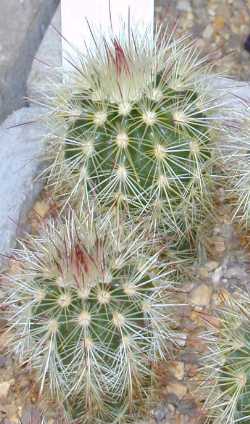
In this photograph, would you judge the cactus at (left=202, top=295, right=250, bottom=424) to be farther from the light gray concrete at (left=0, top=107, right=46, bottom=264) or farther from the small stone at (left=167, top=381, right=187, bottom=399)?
the light gray concrete at (left=0, top=107, right=46, bottom=264)

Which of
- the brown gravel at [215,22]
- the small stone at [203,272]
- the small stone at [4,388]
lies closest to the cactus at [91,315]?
the small stone at [4,388]

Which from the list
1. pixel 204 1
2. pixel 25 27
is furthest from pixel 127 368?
pixel 204 1

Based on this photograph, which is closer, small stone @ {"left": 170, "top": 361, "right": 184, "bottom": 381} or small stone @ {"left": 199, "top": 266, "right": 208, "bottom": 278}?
small stone @ {"left": 170, "top": 361, "right": 184, "bottom": 381}

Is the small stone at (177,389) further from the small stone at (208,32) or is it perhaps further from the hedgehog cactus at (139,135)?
the small stone at (208,32)

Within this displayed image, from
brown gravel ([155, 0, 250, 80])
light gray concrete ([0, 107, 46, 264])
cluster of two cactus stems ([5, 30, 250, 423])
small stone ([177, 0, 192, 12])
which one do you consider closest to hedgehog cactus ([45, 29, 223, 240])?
cluster of two cactus stems ([5, 30, 250, 423])

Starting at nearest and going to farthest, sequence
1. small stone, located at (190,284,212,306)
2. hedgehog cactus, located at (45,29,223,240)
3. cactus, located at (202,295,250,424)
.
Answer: cactus, located at (202,295,250,424), hedgehog cactus, located at (45,29,223,240), small stone, located at (190,284,212,306)

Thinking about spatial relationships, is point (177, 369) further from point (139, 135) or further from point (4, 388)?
point (139, 135)

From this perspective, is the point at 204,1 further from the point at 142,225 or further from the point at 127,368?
the point at 127,368

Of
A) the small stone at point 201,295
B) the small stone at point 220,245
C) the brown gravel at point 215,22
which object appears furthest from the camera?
the brown gravel at point 215,22

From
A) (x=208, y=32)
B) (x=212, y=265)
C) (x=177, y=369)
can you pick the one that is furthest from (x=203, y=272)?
(x=208, y=32)
